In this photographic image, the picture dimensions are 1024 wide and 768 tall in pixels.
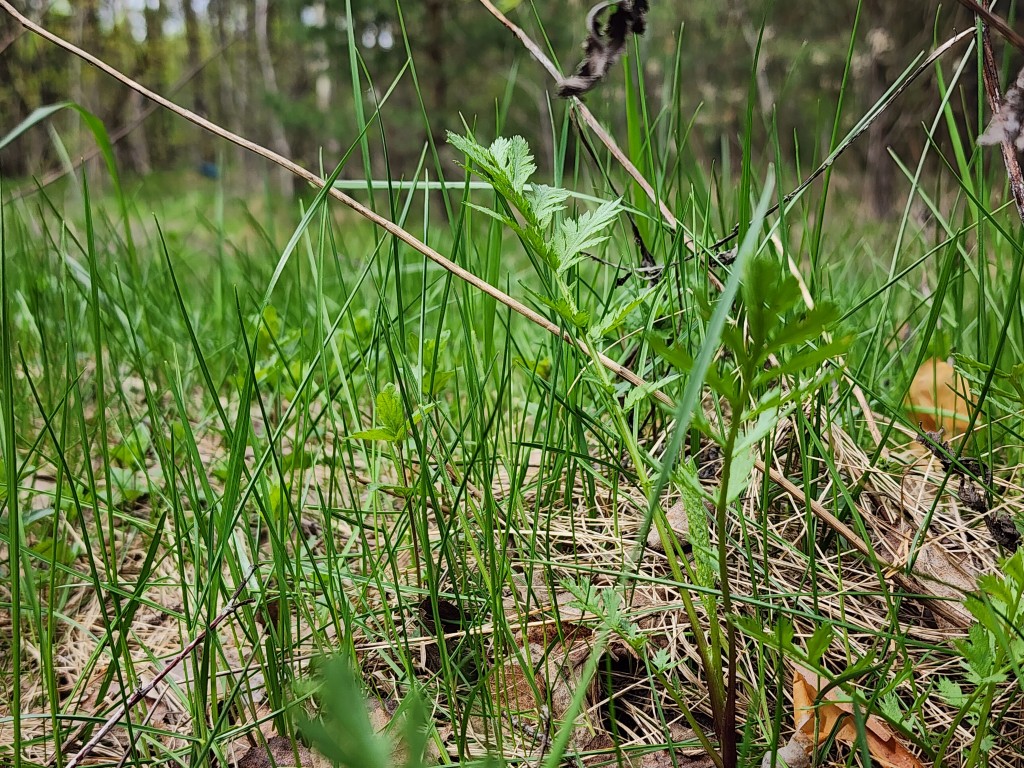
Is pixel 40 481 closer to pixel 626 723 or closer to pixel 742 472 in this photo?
pixel 626 723

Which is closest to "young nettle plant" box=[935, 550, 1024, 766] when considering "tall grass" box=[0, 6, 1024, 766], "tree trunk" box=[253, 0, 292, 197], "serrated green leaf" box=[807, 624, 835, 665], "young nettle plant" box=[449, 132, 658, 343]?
"tall grass" box=[0, 6, 1024, 766]

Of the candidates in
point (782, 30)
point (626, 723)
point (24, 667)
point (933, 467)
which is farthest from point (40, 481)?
point (782, 30)

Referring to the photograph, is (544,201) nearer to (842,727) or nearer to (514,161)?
(514,161)

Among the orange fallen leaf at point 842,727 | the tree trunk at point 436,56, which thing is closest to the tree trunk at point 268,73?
the tree trunk at point 436,56

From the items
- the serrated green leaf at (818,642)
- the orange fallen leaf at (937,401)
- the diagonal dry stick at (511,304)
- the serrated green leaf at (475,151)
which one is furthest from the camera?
the orange fallen leaf at (937,401)

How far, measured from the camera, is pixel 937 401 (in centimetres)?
115

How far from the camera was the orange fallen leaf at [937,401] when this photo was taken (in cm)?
111

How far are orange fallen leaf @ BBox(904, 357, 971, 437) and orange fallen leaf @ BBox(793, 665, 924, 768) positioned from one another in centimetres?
54

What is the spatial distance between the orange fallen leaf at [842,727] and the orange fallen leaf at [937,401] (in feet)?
1.77

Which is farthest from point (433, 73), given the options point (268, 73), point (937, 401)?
point (937, 401)

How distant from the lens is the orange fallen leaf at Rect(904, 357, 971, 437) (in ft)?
3.65

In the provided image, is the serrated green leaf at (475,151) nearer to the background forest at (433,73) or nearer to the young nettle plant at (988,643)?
the background forest at (433,73)

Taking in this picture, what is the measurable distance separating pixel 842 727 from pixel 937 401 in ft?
2.17

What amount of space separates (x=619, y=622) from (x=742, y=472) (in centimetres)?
18
